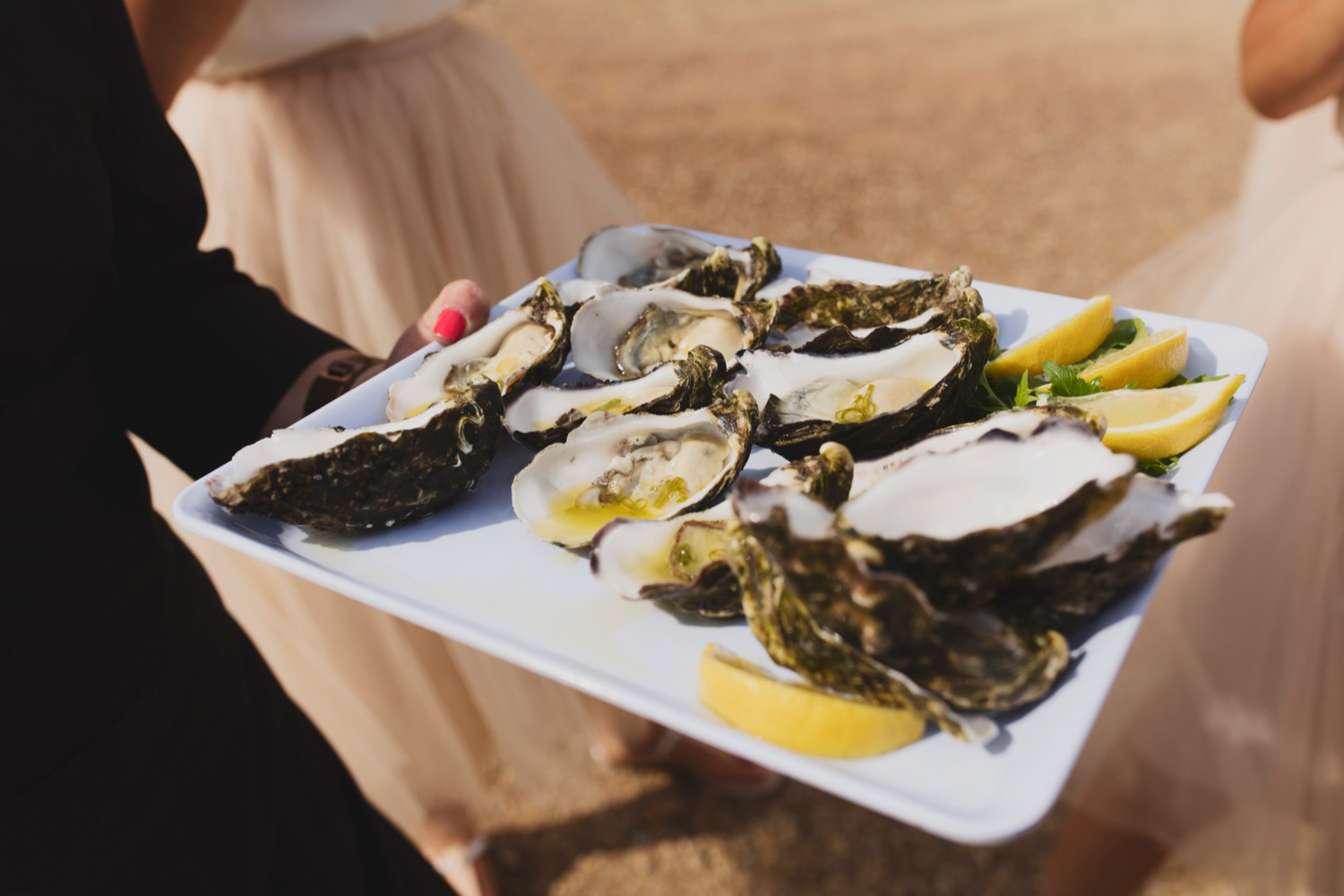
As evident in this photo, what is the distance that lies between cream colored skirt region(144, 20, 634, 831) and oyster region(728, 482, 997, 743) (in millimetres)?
1683

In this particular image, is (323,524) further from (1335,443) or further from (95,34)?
(1335,443)

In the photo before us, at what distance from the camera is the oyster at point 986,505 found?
2.65 ft

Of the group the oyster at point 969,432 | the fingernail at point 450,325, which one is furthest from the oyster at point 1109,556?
the fingernail at point 450,325

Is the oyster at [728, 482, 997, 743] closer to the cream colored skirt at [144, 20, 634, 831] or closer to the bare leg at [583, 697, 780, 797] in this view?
the cream colored skirt at [144, 20, 634, 831]

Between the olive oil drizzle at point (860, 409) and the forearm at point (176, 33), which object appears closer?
the olive oil drizzle at point (860, 409)

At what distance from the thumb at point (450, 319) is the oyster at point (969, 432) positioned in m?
0.63

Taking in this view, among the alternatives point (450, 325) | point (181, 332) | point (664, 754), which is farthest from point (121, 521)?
point (664, 754)

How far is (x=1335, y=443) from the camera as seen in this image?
1676 mm

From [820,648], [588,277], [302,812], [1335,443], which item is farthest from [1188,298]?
[302,812]

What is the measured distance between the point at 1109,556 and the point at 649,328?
2.59ft

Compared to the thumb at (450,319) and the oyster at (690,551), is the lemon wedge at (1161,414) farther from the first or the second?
the thumb at (450,319)

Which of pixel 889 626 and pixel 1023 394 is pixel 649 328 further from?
pixel 889 626

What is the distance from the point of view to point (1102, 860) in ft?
6.61

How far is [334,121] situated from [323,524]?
1.53m
